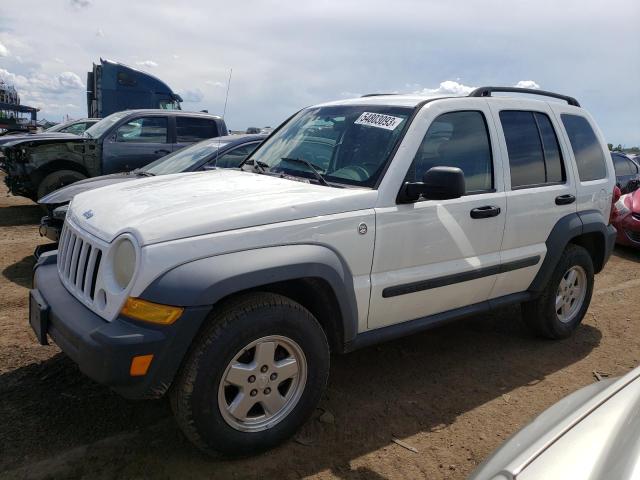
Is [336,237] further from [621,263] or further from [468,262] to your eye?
[621,263]

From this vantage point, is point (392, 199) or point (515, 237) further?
point (515, 237)

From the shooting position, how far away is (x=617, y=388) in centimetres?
180

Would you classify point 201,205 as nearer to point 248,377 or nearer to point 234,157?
point 248,377

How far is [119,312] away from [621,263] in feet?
24.2

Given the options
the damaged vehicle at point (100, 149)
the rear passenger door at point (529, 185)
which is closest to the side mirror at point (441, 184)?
the rear passenger door at point (529, 185)

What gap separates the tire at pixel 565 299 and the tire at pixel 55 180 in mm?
6988

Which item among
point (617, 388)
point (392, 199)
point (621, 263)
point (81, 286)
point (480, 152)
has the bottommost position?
point (621, 263)

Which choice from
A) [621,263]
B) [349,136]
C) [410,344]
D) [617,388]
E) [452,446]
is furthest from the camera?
[621,263]

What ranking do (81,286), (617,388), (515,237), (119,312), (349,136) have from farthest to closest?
(515,237), (349,136), (81,286), (119,312), (617,388)

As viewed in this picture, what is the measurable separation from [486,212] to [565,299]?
149cm

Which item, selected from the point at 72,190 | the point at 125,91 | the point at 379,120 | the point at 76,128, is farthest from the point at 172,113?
the point at 125,91

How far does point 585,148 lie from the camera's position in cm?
444

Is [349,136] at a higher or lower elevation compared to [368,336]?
higher

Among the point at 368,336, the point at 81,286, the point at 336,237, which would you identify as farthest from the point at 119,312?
the point at 368,336
